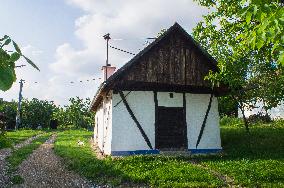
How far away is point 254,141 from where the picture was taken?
18.8 meters

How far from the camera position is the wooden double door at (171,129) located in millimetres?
16656

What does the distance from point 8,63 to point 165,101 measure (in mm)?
15233

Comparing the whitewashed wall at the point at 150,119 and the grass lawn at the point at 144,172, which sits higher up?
the whitewashed wall at the point at 150,119

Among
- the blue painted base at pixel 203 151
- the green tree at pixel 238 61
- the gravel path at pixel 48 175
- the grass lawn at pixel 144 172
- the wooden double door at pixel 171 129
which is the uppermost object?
the green tree at pixel 238 61

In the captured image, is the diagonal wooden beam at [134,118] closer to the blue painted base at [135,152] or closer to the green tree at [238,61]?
the blue painted base at [135,152]

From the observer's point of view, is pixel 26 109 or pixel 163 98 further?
pixel 26 109

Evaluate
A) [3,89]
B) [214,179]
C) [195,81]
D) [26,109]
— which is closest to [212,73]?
[195,81]

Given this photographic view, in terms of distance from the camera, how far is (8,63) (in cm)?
194

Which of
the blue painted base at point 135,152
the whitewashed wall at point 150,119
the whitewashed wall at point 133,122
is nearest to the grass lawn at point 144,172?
the blue painted base at point 135,152

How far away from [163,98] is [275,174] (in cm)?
743

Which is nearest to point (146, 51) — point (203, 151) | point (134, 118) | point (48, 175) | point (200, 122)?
point (134, 118)

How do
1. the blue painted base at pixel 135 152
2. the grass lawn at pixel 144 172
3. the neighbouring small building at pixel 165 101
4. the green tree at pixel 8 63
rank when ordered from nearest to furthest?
the green tree at pixel 8 63, the grass lawn at pixel 144 172, the blue painted base at pixel 135 152, the neighbouring small building at pixel 165 101

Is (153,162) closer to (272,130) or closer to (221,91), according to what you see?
(221,91)

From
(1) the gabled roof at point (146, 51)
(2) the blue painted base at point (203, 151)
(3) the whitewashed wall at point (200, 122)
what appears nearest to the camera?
(1) the gabled roof at point (146, 51)
